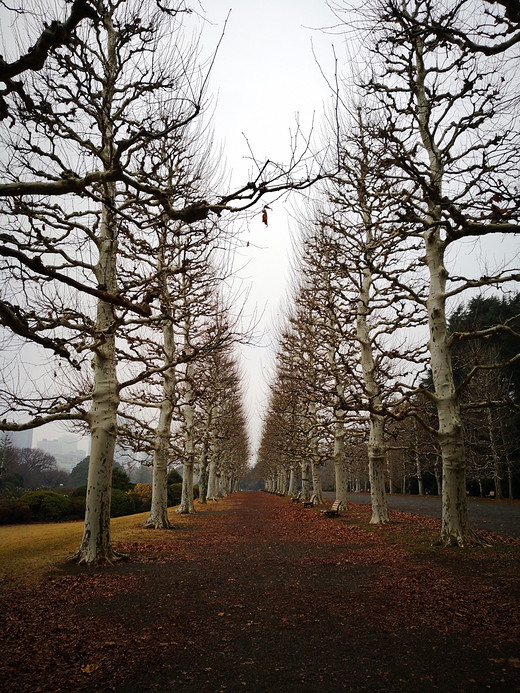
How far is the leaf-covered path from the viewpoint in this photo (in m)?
3.57

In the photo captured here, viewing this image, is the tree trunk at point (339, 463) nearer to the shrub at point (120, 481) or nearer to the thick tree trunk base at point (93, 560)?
the thick tree trunk base at point (93, 560)

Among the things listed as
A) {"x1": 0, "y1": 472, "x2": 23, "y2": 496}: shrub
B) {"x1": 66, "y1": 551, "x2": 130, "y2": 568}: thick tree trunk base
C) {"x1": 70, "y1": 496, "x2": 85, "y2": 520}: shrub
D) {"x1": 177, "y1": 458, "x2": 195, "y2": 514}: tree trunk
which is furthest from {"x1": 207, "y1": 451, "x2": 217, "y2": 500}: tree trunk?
{"x1": 66, "y1": 551, "x2": 130, "y2": 568}: thick tree trunk base

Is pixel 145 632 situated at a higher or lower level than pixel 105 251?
lower

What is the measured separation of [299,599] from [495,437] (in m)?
30.7

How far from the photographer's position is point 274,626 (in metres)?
4.79

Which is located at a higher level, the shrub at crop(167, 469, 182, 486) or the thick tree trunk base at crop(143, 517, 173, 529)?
the shrub at crop(167, 469, 182, 486)

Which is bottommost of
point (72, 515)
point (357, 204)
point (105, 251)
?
point (72, 515)

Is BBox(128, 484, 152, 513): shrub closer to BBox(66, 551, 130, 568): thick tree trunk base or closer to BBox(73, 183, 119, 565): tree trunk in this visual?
BBox(66, 551, 130, 568): thick tree trunk base

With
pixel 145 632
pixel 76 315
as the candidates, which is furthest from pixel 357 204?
pixel 145 632

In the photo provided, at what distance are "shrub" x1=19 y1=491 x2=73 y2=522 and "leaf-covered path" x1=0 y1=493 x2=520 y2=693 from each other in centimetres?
1206

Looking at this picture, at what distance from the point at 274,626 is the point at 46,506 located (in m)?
16.8

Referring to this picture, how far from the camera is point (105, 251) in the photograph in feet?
30.0

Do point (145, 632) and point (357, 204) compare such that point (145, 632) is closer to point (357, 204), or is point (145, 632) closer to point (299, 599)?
point (299, 599)

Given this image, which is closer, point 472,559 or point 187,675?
point 187,675
